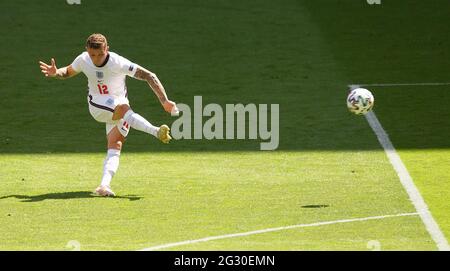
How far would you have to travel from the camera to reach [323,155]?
20266 mm

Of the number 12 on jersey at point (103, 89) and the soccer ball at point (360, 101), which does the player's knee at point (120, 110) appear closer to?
the number 12 on jersey at point (103, 89)

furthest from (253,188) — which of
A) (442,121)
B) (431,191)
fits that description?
(442,121)

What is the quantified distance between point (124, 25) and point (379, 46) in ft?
20.1

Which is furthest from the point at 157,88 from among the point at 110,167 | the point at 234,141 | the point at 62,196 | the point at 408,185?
the point at 234,141

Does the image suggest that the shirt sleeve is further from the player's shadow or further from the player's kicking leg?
the player's shadow

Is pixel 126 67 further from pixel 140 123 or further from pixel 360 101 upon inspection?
pixel 360 101

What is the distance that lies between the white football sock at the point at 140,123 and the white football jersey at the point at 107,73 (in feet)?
1.16

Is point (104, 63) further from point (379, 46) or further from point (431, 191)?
point (379, 46)

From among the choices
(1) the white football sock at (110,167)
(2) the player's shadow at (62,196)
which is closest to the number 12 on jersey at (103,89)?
(1) the white football sock at (110,167)

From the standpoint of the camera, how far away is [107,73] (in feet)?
57.3

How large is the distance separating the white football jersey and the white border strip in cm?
418

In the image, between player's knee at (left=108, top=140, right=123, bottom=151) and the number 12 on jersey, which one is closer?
the number 12 on jersey

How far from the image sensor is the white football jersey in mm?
17422

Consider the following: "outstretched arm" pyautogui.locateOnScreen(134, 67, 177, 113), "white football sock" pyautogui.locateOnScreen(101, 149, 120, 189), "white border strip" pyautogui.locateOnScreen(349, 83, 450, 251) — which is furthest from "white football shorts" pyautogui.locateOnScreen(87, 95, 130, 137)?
"white border strip" pyautogui.locateOnScreen(349, 83, 450, 251)
